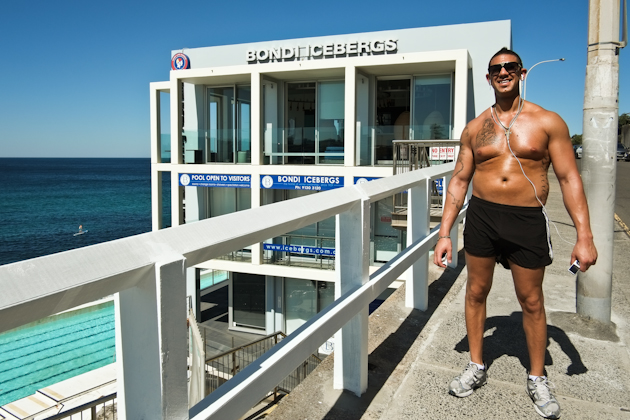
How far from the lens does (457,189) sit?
332 centimetres

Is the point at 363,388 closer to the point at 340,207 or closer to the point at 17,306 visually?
the point at 340,207

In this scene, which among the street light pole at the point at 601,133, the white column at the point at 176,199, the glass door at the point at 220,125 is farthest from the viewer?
the white column at the point at 176,199

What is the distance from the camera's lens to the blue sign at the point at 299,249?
1895 centimetres

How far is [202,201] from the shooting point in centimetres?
2234

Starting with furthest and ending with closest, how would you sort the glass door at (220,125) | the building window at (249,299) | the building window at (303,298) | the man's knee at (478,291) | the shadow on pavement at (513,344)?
the building window at (249,299) < the glass door at (220,125) < the building window at (303,298) < the shadow on pavement at (513,344) < the man's knee at (478,291)

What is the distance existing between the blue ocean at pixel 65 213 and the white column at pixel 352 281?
61.3m

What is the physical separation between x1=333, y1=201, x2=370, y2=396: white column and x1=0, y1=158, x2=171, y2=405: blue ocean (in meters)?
1.55

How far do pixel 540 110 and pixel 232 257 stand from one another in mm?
18209

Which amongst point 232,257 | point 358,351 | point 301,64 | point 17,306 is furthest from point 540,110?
point 232,257

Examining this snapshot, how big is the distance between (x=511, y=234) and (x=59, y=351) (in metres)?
20.8

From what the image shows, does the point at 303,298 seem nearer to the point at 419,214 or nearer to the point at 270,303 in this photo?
the point at 270,303

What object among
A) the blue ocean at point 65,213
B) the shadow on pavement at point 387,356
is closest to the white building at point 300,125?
the shadow on pavement at point 387,356

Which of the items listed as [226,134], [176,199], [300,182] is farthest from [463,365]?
[176,199]

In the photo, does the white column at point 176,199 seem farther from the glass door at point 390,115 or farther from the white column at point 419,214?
the white column at point 419,214
